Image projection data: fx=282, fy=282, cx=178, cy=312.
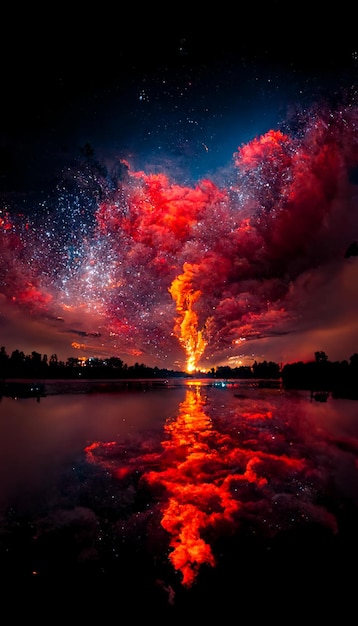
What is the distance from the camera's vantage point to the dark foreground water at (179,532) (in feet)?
10.7

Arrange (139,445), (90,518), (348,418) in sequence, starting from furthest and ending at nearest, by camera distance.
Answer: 1. (348,418)
2. (139,445)
3. (90,518)

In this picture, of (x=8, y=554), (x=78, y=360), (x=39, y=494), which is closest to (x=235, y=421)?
(x=39, y=494)

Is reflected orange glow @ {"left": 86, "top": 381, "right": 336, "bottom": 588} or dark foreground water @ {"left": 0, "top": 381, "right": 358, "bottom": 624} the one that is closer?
dark foreground water @ {"left": 0, "top": 381, "right": 358, "bottom": 624}

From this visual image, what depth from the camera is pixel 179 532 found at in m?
4.57

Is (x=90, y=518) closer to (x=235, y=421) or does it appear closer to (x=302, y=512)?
(x=302, y=512)

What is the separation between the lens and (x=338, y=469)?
7.39 meters

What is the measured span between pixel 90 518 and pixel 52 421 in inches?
403

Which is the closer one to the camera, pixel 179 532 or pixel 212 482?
pixel 179 532

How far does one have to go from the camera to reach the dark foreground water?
10.7 feet

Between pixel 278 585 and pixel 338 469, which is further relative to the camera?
pixel 338 469

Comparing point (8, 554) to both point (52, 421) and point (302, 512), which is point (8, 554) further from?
point (52, 421)

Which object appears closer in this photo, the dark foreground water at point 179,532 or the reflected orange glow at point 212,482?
the dark foreground water at point 179,532

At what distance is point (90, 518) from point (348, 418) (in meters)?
15.8

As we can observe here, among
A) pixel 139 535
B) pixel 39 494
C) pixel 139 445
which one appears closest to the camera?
pixel 139 535
